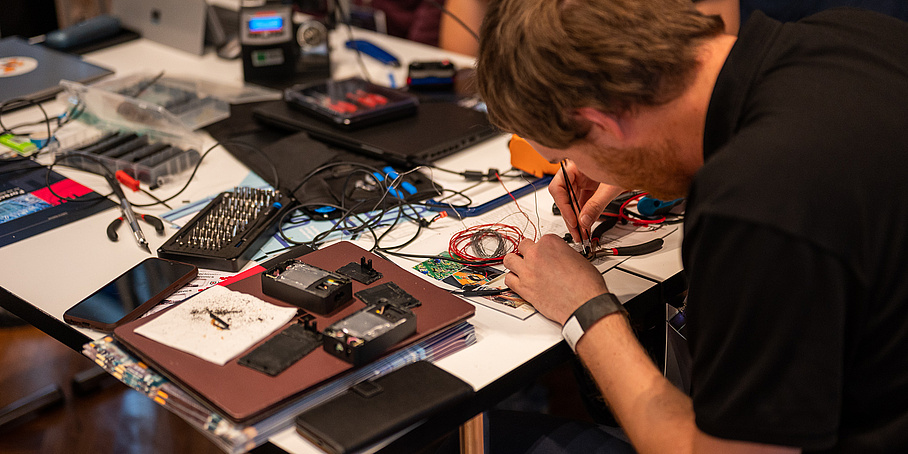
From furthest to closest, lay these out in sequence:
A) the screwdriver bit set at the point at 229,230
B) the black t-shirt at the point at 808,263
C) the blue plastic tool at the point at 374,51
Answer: the blue plastic tool at the point at 374,51 → the screwdriver bit set at the point at 229,230 → the black t-shirt at the point at 808,263

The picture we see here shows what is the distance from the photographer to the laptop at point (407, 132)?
4.89 feet

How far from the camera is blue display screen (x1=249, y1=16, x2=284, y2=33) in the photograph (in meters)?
1.92

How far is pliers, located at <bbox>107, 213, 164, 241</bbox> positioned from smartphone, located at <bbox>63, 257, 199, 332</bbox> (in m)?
0.14

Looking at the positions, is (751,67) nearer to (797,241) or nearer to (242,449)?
(797,241)

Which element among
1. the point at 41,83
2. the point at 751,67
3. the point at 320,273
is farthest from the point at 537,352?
the point at 41,83

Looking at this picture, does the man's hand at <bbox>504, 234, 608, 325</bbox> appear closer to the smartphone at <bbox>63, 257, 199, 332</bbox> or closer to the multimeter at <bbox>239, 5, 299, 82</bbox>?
the smartphone at <bbox>63, 257, 199, 332</bbox>

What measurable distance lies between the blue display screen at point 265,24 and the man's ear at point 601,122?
50.9 inches

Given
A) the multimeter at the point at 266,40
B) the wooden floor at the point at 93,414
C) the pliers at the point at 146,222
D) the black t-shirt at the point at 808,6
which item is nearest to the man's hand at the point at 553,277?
the pliers at the point at 146,222

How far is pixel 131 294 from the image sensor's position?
3.43ft

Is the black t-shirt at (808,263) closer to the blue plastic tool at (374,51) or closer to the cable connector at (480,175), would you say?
the cable connector at (480,175)

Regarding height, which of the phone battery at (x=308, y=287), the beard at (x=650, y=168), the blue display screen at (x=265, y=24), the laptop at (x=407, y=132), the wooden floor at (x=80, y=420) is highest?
the beard at (x=650, y=168)

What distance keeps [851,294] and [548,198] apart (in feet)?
2.31

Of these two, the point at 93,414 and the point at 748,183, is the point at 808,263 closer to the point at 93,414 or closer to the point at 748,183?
the point at 748,183

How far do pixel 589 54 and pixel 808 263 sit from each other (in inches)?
12.5
